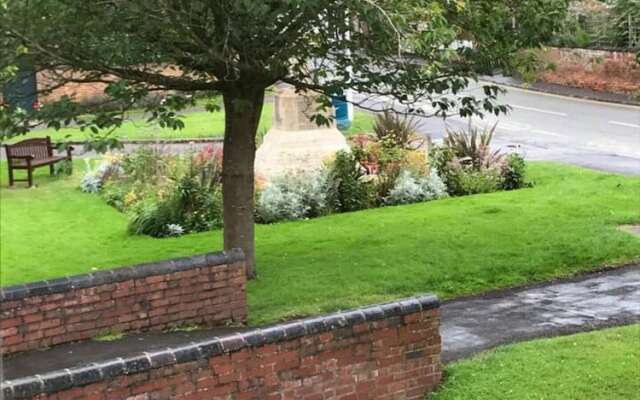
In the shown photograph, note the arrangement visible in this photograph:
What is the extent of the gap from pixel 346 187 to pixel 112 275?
754cm

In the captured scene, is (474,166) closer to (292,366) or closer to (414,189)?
(414,189)

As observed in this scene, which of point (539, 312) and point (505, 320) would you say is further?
point (539, 312)

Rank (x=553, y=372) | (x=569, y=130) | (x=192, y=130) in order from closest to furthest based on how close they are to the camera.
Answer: (x=553, y=372) → (x=569, y=130) → (x=192, y=130)

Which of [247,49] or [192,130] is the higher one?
[247,49]

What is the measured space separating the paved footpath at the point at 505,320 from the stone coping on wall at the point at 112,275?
52cm

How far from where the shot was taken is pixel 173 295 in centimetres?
827

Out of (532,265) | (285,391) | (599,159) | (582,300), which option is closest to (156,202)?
(532,265)

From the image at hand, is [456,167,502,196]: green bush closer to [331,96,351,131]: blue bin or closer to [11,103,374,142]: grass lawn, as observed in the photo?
[11,103,374,142]: grass lawn

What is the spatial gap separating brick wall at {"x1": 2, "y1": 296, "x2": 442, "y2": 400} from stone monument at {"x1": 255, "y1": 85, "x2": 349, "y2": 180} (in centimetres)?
965

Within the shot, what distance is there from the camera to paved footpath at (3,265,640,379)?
7.49 meters

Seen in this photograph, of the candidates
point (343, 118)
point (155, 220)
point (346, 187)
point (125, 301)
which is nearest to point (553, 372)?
point (125, 301)

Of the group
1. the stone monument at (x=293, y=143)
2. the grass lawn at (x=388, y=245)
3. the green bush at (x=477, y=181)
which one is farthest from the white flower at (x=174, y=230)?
the green bush at (x=477, y=181)

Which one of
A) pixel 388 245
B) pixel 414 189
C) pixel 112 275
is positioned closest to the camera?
pixel 112 275

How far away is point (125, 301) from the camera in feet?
26.3
